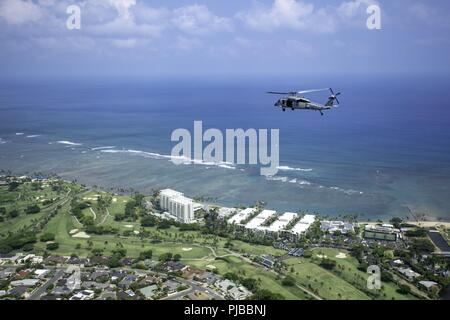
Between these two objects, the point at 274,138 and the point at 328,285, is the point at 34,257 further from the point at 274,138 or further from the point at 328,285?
the point at 274,138

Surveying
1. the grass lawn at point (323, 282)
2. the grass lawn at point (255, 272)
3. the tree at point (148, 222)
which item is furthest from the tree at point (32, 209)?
the grass lawn at point (323, 282)

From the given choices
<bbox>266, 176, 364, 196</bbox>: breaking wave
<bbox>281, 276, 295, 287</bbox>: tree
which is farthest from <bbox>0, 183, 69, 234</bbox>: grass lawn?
<bbox>266, 176, 364, 196</bbox>: breaking wave

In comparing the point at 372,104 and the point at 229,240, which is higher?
the point at 372,104

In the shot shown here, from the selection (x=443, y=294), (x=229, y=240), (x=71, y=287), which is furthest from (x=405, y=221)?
(x=71, y=287)

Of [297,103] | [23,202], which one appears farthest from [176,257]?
[23,202]

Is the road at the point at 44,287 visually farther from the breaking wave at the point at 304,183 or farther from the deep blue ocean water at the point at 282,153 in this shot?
the breaking wave at the point at 304,183

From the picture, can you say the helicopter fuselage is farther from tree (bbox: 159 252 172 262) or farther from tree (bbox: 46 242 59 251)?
tree (bbox: 46 242 59 251)
